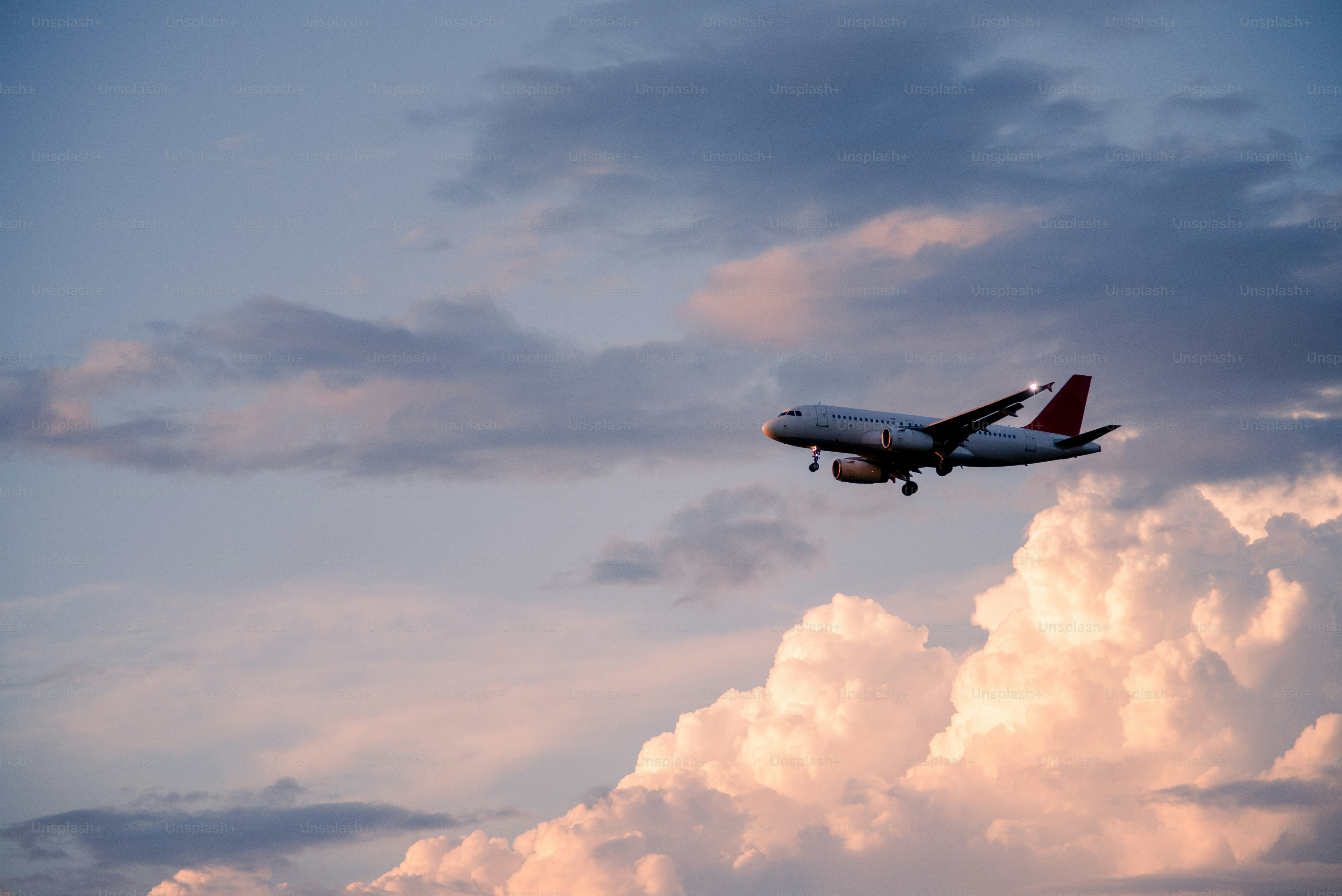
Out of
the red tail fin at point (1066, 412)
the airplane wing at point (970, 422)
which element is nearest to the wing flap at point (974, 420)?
the airplane wing at point (970, 422)

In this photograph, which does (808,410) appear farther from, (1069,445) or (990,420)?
(1069,445)

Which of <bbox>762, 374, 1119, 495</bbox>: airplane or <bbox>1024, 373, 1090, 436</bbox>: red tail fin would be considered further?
<bbox>1024, 373, 1090, 436</bbox>: red tail fin

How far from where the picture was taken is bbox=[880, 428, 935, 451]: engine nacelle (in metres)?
105

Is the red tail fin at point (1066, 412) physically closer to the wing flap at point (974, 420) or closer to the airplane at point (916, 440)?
the airplane at point (916, 440)

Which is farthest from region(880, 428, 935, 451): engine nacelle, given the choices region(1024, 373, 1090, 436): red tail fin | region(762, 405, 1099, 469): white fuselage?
region(1024, 373, 1090, 436): red tail fin

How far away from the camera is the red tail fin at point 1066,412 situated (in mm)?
125750

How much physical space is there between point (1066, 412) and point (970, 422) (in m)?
26.3

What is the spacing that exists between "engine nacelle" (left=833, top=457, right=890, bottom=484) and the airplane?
6cm

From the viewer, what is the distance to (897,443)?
105000 mm

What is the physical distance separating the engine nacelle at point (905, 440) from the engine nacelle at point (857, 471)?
5545 mm

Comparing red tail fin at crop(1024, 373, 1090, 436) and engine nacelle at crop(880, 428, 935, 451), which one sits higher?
red tail fin at crop(1024, 373, 1090, 436)

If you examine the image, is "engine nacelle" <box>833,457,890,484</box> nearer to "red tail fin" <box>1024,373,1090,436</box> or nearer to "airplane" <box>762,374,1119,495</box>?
"airplane" <box>762,374,1119,495</box>

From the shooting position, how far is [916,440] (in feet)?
349


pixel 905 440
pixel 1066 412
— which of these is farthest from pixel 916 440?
pixel 1066 412
